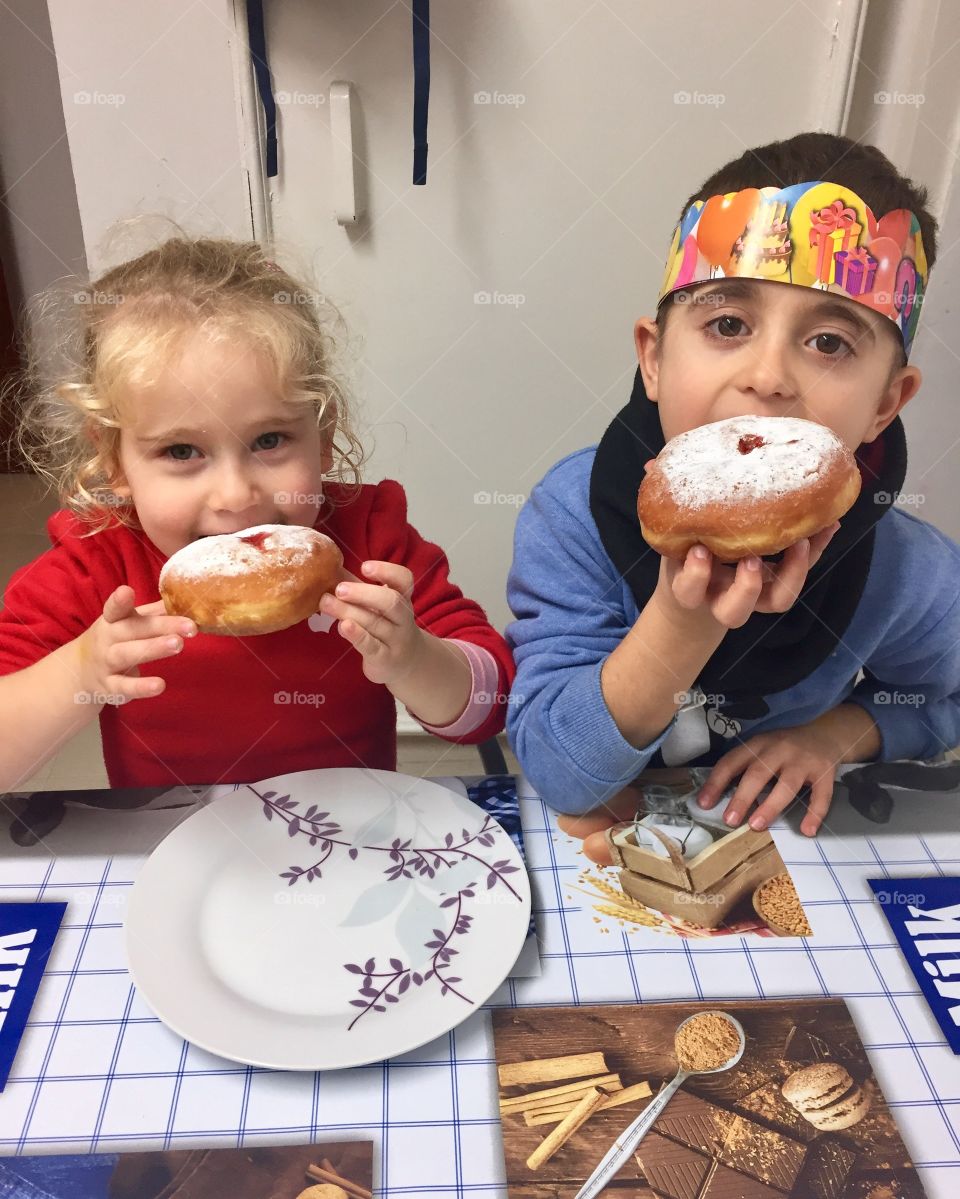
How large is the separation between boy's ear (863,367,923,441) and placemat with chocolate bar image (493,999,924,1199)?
62 centimetres

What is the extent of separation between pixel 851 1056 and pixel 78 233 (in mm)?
3850

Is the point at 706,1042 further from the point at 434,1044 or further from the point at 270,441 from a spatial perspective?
the point at 270,441

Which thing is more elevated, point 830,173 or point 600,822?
point 830,173

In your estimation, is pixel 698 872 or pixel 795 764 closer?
pixel 698 872

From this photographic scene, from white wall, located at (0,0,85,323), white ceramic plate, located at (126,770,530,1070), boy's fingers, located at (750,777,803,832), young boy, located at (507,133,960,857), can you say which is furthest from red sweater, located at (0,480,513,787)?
white wall, located at (0,0,85,323)

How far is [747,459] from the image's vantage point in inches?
31.5

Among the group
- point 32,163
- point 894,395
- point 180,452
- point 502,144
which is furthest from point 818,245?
point 32,163

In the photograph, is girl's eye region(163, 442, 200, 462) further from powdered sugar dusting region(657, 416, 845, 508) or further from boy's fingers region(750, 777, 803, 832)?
boy's fingers region(750, 777, 803, 832)

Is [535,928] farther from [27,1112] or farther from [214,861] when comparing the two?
[27,1112]

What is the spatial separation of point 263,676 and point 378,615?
1.19 ft

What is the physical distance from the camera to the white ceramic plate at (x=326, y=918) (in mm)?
716

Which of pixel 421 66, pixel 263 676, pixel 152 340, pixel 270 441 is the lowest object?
pixel 263 676

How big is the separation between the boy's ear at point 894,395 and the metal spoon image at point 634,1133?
66 cm

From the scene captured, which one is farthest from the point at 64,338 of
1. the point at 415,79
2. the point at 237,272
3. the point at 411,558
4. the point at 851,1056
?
the point at 851,1056
